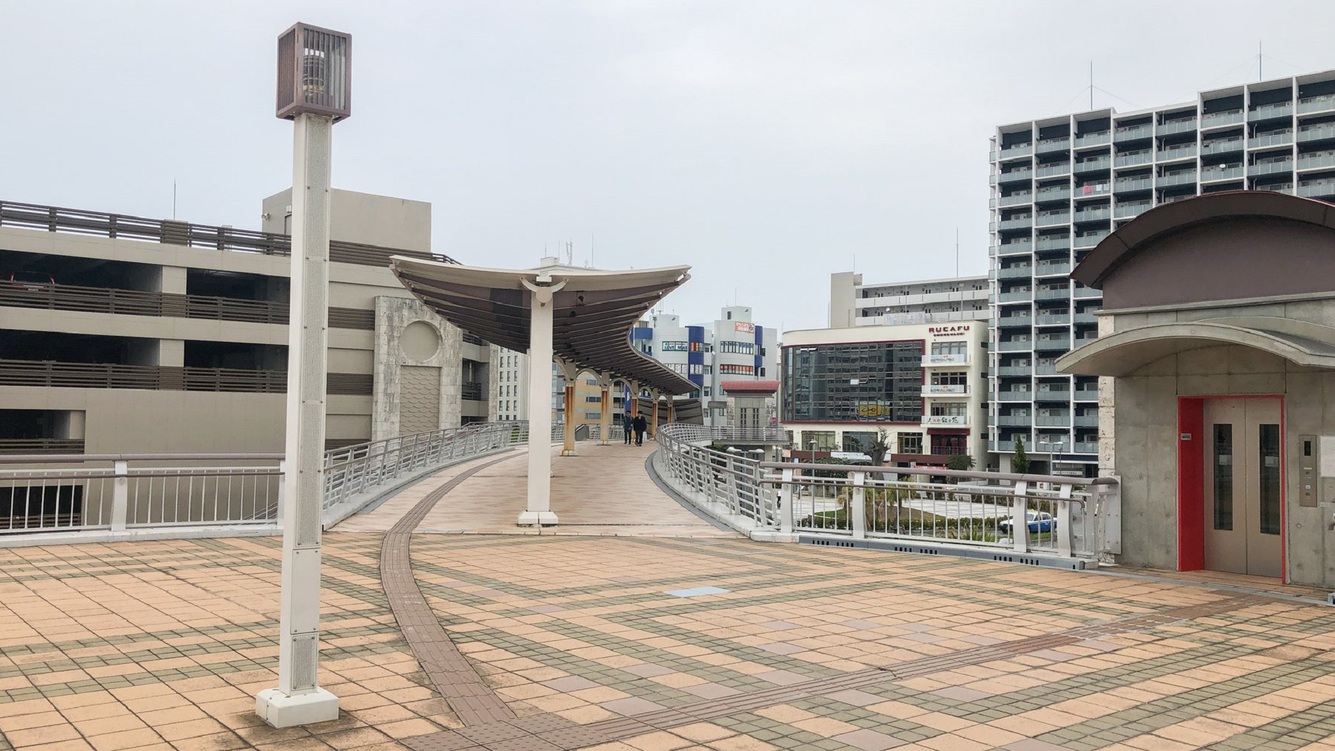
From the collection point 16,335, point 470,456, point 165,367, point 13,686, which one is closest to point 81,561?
point 13,686

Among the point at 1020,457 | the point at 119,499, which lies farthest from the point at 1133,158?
the point at 119,499

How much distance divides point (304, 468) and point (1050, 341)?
255ft

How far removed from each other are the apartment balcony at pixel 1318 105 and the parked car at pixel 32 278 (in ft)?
230

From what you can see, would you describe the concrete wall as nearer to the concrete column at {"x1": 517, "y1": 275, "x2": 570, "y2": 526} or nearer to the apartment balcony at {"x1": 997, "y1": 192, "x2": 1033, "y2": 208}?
the concrete column at {"x1": 517, "y1": 275, "x2": 570, "y2": 526}

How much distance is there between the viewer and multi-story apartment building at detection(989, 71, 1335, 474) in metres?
67.8

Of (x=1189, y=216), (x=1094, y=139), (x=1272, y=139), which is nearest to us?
(x=1189, y=216)

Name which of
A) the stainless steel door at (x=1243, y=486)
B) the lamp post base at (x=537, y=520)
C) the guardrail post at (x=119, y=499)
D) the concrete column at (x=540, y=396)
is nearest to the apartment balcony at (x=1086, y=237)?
the concrete column at (x=540, y=396)

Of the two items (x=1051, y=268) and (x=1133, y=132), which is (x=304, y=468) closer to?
(x=1051, y=268)

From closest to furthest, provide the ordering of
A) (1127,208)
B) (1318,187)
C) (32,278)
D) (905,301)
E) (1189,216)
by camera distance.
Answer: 1. (1189,216)
2. (32,278)
3. (1318,187)
4. (1127,208)
5. (905,301)

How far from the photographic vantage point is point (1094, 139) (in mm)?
75750

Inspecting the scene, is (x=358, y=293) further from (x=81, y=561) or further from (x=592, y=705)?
(x=592, y=705)

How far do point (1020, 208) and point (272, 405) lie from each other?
5832cm

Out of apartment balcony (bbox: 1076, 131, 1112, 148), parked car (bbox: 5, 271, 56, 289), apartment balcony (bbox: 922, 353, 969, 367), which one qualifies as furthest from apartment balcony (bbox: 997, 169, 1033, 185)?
parked car (bbox: 5, 271, 56, 289)

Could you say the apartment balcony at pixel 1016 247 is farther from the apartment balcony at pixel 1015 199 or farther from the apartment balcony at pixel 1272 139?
the apartment balcony at pixel 1272 139
